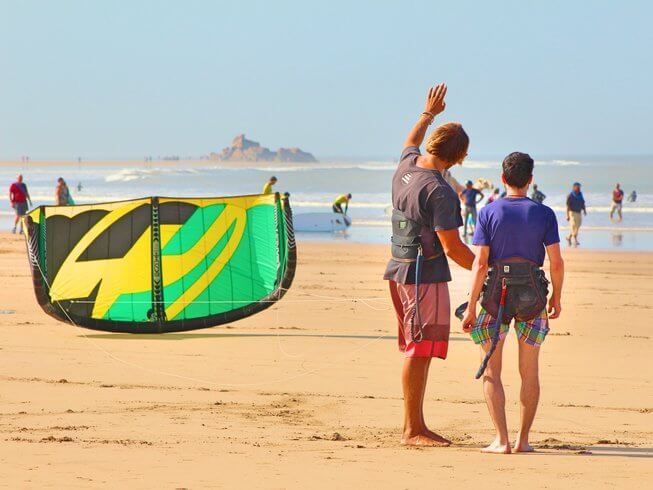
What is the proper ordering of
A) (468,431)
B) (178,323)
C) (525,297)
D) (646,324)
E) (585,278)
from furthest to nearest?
(585,278) < (646,324) < (178,323) < (468,431) < (525,297)

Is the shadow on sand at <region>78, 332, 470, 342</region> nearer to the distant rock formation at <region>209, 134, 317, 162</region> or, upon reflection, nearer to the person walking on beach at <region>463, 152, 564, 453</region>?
the person walking on beach at <region>463, 152, 564, 453</region>

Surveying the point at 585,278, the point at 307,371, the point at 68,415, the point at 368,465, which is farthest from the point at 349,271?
the point at 368,465

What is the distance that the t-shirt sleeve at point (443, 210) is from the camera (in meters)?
5.07

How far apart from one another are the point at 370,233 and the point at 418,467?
853 inches

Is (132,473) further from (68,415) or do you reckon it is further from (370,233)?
(370,233)

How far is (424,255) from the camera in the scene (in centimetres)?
520

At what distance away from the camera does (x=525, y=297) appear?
4.94 m

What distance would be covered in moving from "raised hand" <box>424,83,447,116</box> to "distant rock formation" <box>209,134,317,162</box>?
169584mm

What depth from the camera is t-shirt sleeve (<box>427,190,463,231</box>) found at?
16.6 ft

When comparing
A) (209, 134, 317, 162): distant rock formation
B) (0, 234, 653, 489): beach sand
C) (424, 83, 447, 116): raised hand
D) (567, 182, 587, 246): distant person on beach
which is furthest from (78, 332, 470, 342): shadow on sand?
(209, 134, 317, 162): distant rock formation

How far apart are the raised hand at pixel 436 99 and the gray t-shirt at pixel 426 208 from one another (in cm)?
47

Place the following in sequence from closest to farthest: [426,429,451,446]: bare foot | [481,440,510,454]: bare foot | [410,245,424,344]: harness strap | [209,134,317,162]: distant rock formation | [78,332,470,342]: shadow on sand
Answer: [481,440,510,454]: bare foot → [410,245,424,344]: harness strap → [426,429,451,446]: bare foot → [78,332,470,342]: shadow on sand → [209,134,317,162]: distant rock formation

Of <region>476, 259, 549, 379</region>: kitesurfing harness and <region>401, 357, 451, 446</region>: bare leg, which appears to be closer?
<region>476, 259, 549, 379</region>: kitesurfing harness

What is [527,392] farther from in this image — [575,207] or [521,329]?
[575,207]
